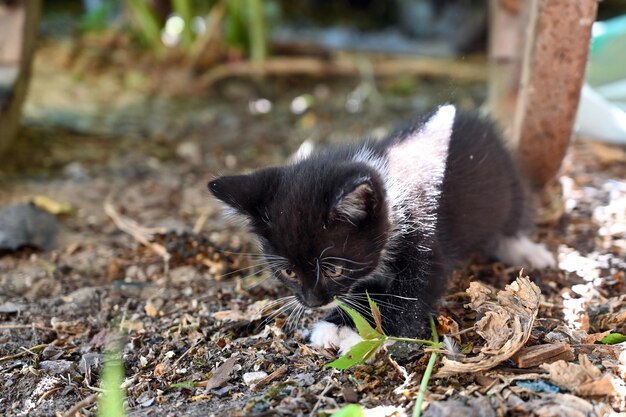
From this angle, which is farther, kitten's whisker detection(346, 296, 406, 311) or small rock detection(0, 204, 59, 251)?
small rock detection(0, 204, 59, 251)

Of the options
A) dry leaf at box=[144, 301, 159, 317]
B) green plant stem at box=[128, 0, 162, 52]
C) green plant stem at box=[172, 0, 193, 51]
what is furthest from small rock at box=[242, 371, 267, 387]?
green plant stem at box=[128, 0, 162, 52]

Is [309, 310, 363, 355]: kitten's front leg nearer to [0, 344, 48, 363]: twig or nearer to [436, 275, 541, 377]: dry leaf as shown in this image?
[436, 275, 541, 377]: dry leaf

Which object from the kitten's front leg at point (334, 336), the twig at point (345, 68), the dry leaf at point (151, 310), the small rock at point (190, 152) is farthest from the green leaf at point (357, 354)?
the twig at point (345, 68)

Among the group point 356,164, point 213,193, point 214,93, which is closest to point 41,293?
point 213,193

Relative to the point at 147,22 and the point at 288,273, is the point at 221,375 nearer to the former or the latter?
the point at 288,273

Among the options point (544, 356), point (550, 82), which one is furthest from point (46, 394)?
point (550, 82)

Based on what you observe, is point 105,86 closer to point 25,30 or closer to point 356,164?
point 25,30
